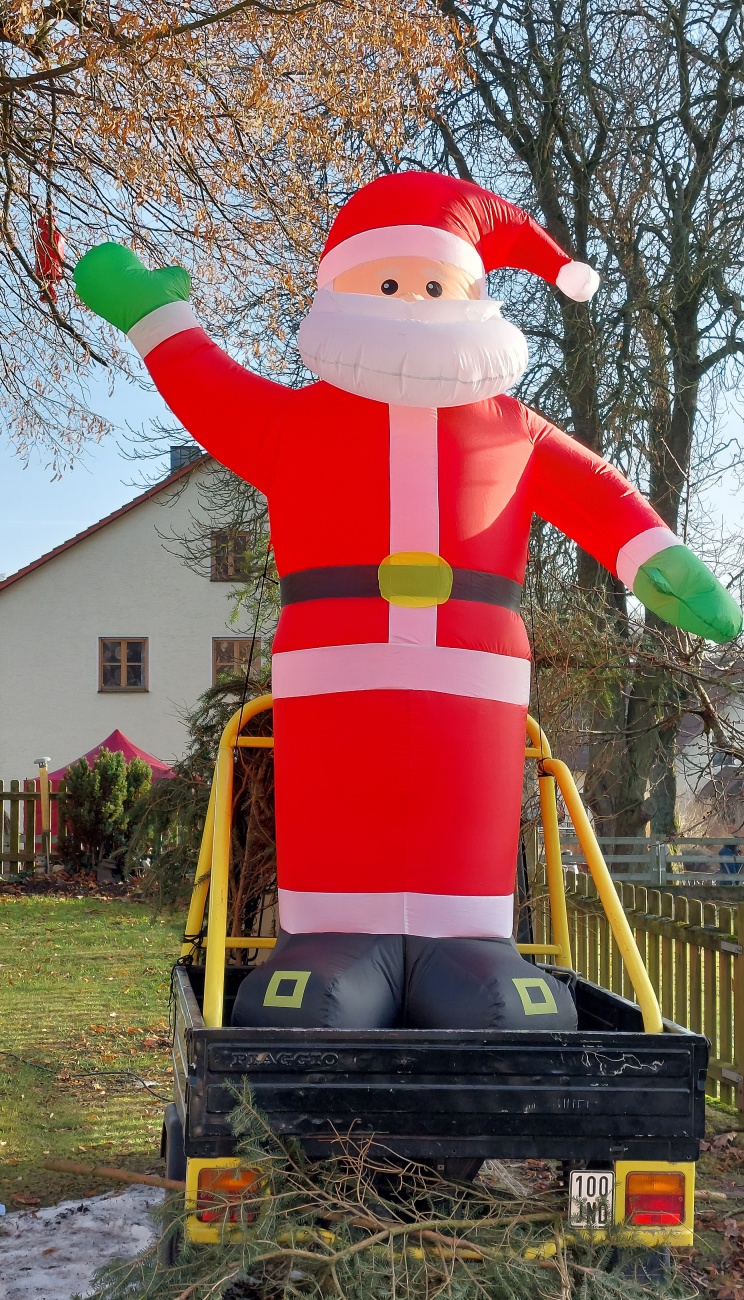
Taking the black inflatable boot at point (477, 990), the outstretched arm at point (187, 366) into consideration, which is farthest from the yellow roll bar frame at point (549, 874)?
the outstretched arm at point (187, 366)

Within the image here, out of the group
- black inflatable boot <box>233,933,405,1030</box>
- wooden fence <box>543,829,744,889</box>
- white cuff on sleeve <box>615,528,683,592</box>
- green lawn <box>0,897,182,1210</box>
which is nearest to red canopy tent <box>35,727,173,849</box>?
green lawn <box>0,897,182,1210</box>

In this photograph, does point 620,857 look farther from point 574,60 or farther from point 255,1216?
point 255,1216

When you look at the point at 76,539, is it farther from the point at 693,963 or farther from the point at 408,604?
the point at 408,604

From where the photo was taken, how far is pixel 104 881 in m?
15.6

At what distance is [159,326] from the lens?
3.74 meters

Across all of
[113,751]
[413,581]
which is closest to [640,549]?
[413,581]

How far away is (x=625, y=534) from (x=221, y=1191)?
6.85ft

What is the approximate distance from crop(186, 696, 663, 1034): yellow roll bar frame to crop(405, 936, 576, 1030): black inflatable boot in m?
0.22

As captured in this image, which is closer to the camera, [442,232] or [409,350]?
[409,350]

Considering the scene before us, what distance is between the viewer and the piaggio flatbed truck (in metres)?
2.51

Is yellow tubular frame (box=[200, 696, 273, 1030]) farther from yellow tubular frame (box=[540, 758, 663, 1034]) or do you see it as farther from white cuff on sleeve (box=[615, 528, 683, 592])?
white cuff on sleeve (box=[615, 528, 683, 592])

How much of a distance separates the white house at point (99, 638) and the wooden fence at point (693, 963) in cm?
1552

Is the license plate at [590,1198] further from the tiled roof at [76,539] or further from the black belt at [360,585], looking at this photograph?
the tiled roof at [76,539]

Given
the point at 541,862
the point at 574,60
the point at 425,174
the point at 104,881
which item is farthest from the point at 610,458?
the point at 104,881
